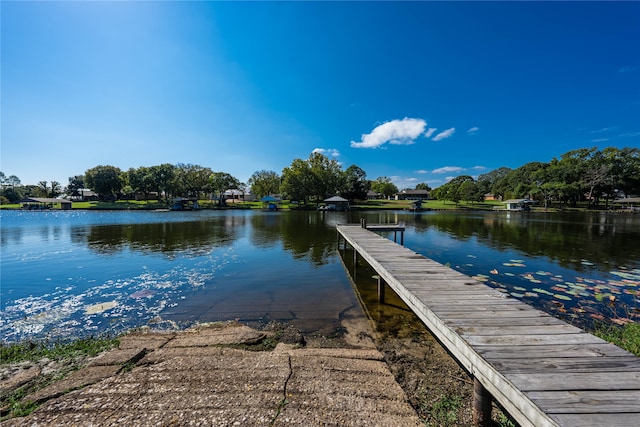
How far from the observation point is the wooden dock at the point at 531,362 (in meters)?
1.79

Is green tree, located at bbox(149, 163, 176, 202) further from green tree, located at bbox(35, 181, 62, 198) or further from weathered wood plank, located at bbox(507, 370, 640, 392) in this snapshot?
weathered wood plank, located at bbox(507, 370, 640, 392)

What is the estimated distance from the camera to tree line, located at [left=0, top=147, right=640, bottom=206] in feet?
158

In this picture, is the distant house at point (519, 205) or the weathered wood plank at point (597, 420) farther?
the distant house at point (519, 205)

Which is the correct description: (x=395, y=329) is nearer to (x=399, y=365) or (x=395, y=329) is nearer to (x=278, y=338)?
(x=399, y=365)

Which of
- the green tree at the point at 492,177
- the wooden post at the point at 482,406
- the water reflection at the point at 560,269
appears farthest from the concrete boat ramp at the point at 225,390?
the green tree at the point at 492,177

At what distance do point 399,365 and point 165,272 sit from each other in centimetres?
879

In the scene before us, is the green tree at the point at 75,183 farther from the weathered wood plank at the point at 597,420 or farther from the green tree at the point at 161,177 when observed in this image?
the weathered wood plank at the point at 597,420

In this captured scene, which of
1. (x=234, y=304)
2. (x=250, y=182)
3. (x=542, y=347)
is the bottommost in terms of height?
(x=234, y=304)

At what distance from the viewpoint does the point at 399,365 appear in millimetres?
4027

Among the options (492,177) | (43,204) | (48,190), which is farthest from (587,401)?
(492,177)

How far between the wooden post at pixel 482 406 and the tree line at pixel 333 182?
4800cm

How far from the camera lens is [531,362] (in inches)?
91.8

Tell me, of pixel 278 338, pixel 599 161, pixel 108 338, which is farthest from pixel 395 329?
pixel 599 161

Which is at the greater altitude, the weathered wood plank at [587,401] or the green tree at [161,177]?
the green tree at [161,177]
